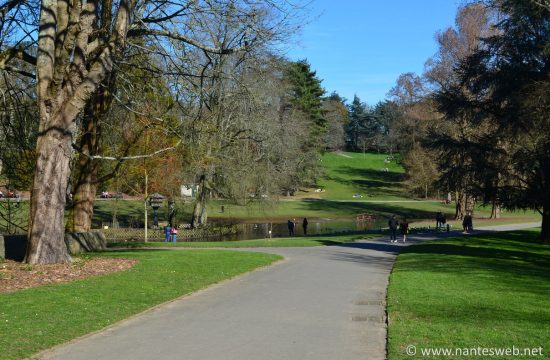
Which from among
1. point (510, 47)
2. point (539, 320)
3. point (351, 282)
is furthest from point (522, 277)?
point (510, 47)

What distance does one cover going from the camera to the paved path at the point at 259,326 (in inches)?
300

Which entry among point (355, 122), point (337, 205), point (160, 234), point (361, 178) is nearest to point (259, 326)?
point (160, 234)

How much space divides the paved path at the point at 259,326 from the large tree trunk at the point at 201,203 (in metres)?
30.1

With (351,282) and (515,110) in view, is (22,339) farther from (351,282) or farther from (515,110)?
(515,110)

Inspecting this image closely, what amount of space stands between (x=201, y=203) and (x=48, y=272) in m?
33.1

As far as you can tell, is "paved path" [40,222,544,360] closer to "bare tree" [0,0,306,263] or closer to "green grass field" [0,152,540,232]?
"bare tree" [0,0,306,263]

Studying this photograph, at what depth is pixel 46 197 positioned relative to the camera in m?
14.6

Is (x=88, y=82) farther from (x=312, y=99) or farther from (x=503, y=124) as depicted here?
(x=312, y=99)

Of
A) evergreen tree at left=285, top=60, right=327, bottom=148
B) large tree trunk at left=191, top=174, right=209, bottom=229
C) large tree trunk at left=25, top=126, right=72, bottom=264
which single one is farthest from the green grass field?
large tree trunk at left=25, top=126, right=72, bottom=264

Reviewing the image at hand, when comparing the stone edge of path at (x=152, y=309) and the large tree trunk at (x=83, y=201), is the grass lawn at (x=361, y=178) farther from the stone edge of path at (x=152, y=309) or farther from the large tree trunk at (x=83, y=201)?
the stone edge of path at (x=152, y=309)

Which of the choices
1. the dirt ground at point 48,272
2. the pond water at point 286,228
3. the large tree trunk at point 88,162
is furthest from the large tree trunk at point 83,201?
the pond water at point 286,228

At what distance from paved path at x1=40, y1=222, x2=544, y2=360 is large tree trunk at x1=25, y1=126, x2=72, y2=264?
4.51 metres

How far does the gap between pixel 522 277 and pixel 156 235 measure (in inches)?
1137

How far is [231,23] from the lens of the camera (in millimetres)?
16016
